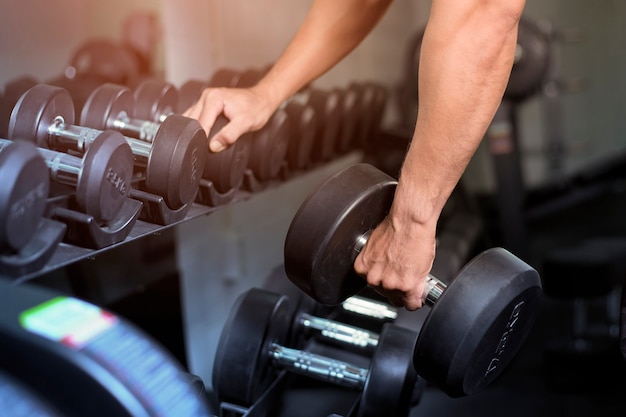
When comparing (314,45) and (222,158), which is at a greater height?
(314,45)

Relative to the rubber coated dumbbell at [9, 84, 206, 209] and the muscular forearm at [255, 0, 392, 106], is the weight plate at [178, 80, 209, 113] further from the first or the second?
the rubber coated dumbbell at [9, 84, 206, 209]

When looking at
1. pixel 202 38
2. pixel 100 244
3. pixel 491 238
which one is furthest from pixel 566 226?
pixel 100 244

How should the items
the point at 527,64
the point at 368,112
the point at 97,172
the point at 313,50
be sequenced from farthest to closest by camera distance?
1. the point at 527,64
2. the point at 368,112
3. the point at 313,50
4. the point at 97,172

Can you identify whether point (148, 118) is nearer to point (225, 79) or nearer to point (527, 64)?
point (225, 79)

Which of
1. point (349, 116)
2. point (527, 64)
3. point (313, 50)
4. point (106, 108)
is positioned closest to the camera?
point (106, 108)

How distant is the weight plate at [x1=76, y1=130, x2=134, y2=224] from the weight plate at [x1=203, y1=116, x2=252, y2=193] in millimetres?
247

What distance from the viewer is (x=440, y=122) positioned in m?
0.97

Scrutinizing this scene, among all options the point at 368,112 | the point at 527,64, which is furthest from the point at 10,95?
the point at 527,64

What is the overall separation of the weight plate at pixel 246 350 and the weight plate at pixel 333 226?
219 millimetres

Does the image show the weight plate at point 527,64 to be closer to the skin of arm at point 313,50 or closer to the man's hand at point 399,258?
the skin of arm at point 313,50

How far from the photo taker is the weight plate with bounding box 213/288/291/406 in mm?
1224

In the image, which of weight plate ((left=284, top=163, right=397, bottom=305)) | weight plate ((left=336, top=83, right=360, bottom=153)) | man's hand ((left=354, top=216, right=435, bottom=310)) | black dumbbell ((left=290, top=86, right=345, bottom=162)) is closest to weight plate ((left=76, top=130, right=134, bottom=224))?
weight plate ((left=284, top=163, right=397, bottom=305))

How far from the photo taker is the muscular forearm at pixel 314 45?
4.34 ft

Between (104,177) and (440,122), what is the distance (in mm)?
452
